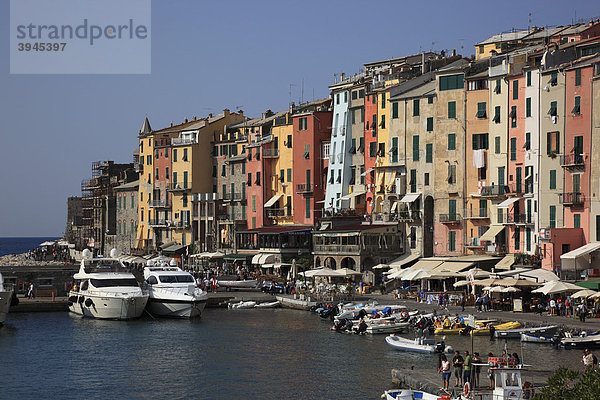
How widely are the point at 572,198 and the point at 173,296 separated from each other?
29329 mm

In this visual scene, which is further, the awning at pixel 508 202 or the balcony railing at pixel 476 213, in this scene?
the balcony railing at pixel 476 213

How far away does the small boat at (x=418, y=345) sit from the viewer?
55.5 meters

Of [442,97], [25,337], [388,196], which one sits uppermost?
[442,97]

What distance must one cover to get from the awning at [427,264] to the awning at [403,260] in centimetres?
277

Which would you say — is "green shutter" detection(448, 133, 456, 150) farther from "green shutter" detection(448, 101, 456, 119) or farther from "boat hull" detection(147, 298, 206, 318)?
"boat hull" detection(147, 298, 206, 318)

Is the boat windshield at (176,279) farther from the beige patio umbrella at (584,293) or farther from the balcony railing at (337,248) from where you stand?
the beige patio umbrella at (584,293)

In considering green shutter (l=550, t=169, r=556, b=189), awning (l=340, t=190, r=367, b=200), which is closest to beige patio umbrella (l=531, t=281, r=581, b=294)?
green shutter (l=550, t=169, r=556, b=189)

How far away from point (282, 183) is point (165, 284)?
3824cm

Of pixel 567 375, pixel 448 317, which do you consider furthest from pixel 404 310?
pixel 567 375

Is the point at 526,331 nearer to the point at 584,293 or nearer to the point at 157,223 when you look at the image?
the point at 584,293

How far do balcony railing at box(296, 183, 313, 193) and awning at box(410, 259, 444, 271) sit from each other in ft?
80.6

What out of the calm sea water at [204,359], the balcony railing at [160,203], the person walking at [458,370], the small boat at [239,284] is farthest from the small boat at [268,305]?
the balcony railing at [160,203]

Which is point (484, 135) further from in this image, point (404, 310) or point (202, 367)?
point (202, 367)

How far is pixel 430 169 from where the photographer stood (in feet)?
292
